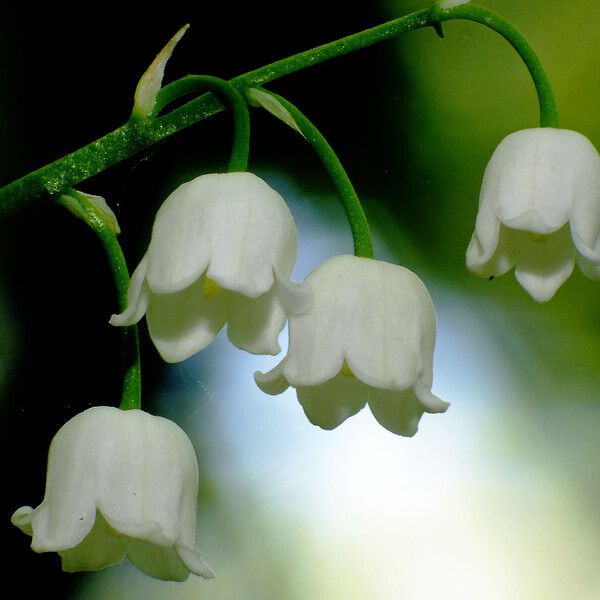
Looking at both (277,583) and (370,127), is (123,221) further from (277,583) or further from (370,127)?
(277,583)

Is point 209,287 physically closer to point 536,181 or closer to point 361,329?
point 361,329

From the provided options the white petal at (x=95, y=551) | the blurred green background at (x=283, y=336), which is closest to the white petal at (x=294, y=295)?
the white petal at (x=95, y=551)

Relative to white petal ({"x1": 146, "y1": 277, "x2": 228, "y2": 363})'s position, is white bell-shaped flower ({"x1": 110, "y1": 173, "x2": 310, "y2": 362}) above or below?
above

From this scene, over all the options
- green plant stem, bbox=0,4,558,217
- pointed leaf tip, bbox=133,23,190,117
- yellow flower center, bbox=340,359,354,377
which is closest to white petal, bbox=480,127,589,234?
green plant stem, bbox=0,4,558,217

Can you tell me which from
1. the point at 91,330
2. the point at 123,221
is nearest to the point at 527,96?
the point at 123,221

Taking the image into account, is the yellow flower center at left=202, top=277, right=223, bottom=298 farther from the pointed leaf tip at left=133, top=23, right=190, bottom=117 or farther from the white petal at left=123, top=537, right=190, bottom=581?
the white petal at left=123, top=537, right=190, bottom=581
